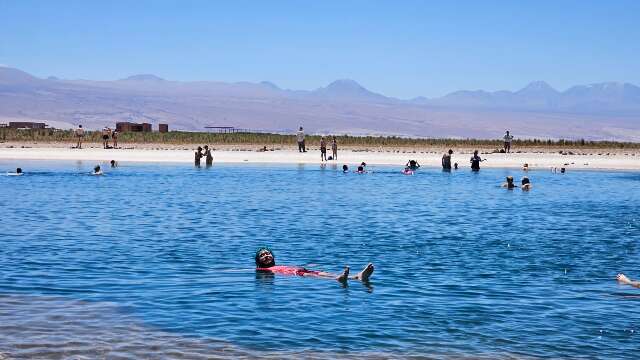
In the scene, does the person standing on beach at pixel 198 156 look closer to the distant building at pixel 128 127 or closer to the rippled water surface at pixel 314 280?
the rippled water surface at pixel 314 280

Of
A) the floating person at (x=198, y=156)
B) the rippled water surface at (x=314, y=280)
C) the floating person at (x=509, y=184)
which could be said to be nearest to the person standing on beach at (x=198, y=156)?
the floating person at (x=198, y=156)

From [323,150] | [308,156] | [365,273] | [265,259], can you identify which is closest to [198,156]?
[323,150]

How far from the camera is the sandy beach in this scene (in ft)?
255

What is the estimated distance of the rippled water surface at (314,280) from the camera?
14008 mm

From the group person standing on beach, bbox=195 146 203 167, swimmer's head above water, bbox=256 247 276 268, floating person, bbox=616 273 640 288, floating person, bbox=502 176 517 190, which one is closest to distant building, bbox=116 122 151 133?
person standing on beach, bbox=195 146 203 167

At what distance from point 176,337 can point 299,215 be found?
20423 millimetres

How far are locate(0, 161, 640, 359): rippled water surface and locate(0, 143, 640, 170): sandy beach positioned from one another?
116ft

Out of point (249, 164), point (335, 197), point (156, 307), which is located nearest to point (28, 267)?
point (156, 307)

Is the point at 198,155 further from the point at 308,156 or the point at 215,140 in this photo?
the point at 215,140

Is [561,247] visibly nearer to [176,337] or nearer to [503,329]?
[503,329]

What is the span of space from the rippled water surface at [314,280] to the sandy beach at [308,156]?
116 ft

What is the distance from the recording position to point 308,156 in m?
82.7

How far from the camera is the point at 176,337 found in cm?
1405

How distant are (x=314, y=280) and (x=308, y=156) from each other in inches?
2508
